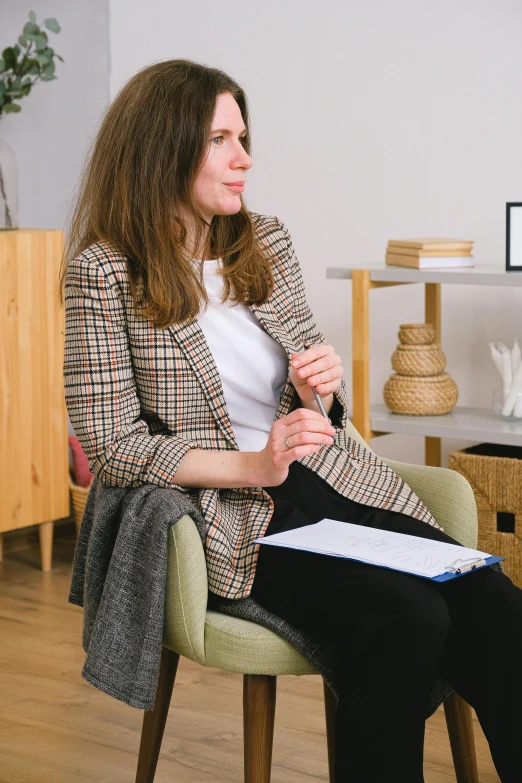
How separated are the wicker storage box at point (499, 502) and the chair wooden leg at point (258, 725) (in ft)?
3.96

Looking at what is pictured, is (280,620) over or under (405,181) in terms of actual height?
under

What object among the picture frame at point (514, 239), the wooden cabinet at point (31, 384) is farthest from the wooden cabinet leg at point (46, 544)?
the picture frame at point (514, 239)

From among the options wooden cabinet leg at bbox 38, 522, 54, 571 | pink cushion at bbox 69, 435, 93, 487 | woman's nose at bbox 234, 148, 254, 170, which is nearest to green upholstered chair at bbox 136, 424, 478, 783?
woman's nose at bbox 234, 148, 254, 170

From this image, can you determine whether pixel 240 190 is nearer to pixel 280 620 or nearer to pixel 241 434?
pixel 241 434

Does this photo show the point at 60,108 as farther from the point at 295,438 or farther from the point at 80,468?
the point at 295,438

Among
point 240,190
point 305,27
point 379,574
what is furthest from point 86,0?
point 379,574

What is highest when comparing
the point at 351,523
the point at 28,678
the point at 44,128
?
the point at 44,128

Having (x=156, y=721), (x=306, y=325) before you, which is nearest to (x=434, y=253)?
(x=306, y=325)

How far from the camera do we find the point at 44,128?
11.8 feet

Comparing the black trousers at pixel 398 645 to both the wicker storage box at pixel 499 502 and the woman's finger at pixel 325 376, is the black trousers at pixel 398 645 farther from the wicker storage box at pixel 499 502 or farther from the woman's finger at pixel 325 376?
the wicker storage box at pixel 499 502

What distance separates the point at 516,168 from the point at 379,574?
1692 mm

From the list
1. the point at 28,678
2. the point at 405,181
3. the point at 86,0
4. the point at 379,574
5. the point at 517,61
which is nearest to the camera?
the point at 379,574

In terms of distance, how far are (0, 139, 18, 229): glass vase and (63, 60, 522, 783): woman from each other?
4.54ft

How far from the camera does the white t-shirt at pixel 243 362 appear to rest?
5.70ft
